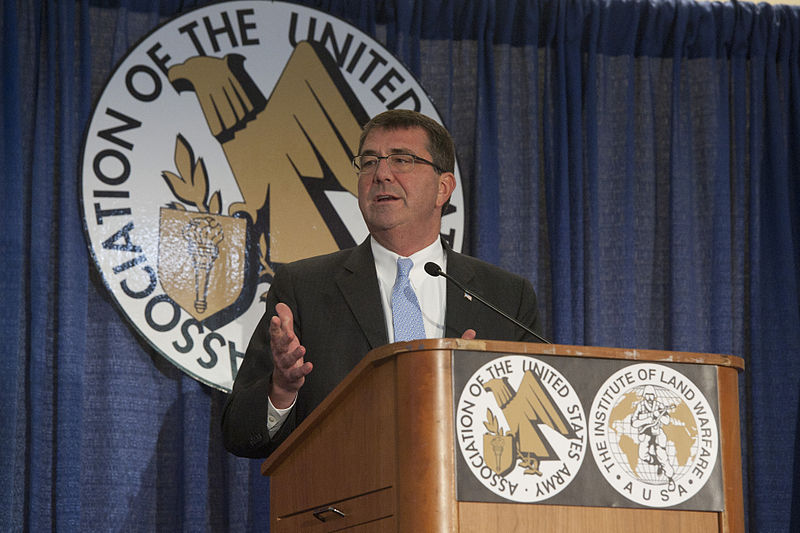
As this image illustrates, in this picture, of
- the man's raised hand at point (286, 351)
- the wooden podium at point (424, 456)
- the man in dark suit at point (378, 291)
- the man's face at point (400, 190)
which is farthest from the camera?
the man's face at point (400, 190)

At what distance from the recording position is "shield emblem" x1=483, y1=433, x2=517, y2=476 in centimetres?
138

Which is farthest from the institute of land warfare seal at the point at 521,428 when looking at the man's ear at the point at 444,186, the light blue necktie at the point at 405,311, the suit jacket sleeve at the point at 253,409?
the man's ear at the point at 444,186

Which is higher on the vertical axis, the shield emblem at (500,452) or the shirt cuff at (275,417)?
the shield emblem at (500,452)

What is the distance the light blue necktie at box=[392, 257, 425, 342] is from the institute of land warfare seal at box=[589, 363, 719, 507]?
84cm

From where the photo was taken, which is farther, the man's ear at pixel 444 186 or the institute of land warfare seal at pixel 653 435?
the man's ear at pixel 444 186

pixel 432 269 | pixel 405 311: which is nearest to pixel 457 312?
pixel 405 311

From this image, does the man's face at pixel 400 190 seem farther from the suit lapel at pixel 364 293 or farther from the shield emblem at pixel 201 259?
the shield emblem at pixel 201 259

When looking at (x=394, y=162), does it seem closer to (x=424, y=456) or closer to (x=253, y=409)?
(x=253, y=409)

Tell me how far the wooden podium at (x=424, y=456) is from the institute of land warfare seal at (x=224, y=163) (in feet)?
5.71

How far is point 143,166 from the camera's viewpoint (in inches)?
132

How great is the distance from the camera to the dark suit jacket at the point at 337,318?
2.25m

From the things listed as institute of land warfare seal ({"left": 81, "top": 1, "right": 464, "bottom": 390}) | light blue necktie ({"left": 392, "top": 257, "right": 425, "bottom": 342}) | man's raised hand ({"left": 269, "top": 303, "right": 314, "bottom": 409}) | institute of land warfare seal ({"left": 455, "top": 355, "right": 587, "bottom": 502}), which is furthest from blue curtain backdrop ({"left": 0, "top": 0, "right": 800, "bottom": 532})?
institute of land warfare seal ({"left": 455, "top": 355, "right": 587, "bottom": 502})

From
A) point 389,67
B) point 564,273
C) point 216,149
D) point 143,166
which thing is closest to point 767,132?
point 564,273

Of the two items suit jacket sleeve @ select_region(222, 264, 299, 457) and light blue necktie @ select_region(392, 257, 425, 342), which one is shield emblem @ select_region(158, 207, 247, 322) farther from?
light blue necktie @ select_region(392, 257, 425, 342)
